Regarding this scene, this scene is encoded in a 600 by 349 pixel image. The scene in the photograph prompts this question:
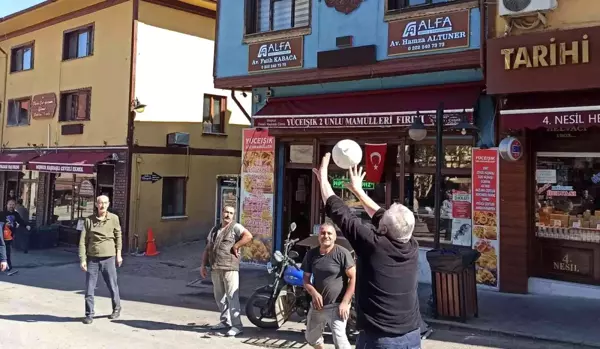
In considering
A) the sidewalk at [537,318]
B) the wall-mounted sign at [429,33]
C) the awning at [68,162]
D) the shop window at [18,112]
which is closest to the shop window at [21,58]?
the shop window at [18,112]

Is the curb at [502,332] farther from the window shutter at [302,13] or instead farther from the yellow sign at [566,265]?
the window shutter at [302,13]

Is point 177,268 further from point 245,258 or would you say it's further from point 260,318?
point 260,318

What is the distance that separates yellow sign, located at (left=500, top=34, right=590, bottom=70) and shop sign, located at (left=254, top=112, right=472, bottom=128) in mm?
1192

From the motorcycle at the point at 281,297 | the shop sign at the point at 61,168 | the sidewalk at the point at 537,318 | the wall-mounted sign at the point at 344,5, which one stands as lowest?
the sidewalk at the point at 537,318

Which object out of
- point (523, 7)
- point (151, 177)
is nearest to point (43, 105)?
point (151, 177)

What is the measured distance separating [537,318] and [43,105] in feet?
61.9

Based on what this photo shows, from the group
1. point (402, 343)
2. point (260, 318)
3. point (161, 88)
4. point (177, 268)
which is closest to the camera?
point (402, 343)

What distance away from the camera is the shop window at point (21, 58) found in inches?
870

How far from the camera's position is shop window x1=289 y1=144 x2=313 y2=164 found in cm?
1230

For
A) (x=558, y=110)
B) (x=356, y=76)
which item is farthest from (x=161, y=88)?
(x=558, y=110)

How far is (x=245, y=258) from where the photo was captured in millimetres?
12883

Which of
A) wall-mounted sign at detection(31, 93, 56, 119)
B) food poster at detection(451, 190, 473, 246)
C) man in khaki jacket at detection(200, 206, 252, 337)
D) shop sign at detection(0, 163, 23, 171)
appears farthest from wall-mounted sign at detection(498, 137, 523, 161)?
shop sign at detection(0, 163, 23, 171)

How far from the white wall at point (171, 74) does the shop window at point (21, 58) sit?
7.41 metres

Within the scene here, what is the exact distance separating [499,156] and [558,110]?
1.52 m
